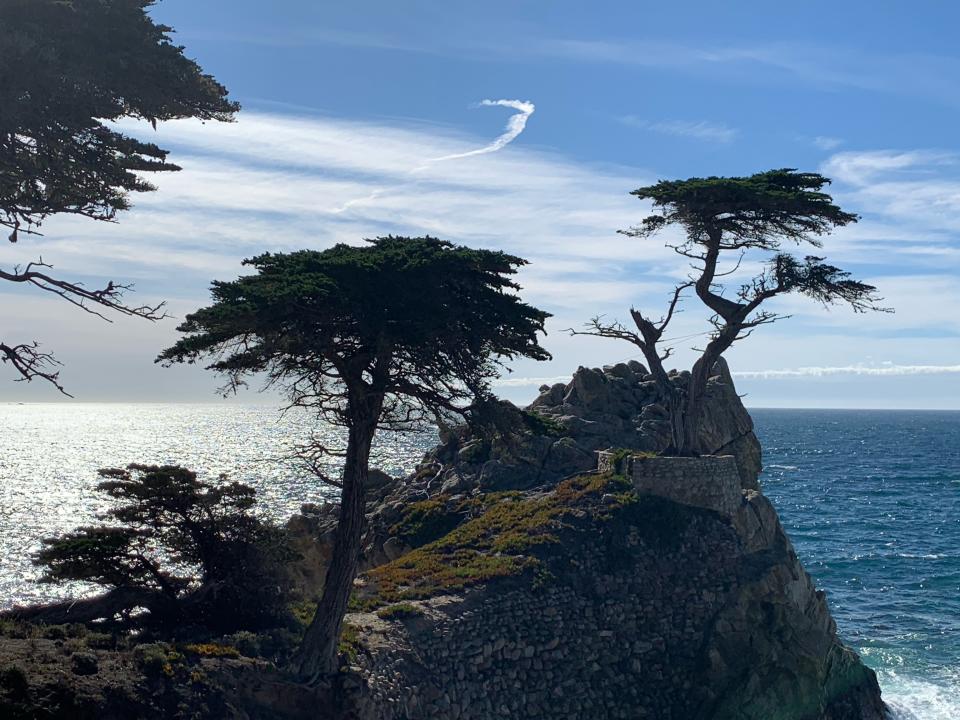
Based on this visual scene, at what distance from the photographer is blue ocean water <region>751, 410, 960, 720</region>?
41.1 m

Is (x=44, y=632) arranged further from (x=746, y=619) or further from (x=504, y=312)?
(x=746, y=619)

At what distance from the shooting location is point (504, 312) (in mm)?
25219

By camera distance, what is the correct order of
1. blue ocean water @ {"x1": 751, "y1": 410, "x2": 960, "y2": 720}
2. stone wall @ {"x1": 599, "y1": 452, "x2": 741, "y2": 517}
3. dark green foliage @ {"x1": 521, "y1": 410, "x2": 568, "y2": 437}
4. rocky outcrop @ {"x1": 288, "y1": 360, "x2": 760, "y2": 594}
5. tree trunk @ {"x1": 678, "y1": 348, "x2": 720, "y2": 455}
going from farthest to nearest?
blue ocean water @ {"x1": 751, "y1": 410, "x2": 960, "y2": 720} → rocky outcrop @ {"x1": 288, "y1": 360, "x2": 760, "y2": 594} → tree trunk @ {"x1": 678, "y1": 348, "x2": 720, "y2": 455} → stone wall @ {"x1": 599, "y1": 452, "x2": 741, "y2": 517} → dark green foliage @ {"x1": 521, "y1": 410, "x2": 568, "y2": 437}

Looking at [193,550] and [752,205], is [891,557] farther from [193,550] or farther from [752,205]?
[193,550]

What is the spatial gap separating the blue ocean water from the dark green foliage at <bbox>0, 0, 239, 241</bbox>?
3482 centimetres

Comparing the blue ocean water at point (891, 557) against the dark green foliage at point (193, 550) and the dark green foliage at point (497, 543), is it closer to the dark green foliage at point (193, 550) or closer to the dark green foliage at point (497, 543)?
the dark green foliage at point (497, 543)

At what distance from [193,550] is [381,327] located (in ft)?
28.7

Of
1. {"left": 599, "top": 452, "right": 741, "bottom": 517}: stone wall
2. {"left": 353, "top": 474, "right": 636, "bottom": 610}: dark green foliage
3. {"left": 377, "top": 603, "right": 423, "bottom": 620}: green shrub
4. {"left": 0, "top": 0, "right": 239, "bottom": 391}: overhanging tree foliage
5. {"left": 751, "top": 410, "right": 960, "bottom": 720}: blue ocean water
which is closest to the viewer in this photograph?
{"left": 0, "top": 0, "right": 239, "bottom": 391}: overhanging tree foliage

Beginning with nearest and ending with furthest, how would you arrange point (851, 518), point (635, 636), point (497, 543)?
point (635, 636)
point (497, 543)
point (851, 518)

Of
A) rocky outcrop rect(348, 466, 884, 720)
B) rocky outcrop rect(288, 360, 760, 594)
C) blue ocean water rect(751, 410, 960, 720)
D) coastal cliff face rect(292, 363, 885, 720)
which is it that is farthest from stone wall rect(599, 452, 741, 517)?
blue ocean water rect(751, 410, 960, 720)

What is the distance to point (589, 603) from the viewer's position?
2967cm

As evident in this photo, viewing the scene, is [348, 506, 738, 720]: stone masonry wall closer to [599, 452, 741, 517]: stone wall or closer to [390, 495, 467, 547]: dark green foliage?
[599, 452, 741, 517]: stone wall

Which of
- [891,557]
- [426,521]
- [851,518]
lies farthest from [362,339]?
[851,518]

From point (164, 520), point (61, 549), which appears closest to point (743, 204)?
point (164, 520)
